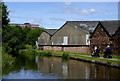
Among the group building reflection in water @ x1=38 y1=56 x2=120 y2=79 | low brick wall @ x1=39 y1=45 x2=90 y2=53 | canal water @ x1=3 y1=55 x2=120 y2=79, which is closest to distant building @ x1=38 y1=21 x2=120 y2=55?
low brick wall @ x1=39 y1=45 x2=90 y2=53

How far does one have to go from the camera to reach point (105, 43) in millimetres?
39375

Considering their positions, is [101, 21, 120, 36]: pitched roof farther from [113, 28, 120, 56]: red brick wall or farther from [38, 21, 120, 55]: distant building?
[113, 28, 120, 56]: red brick wall

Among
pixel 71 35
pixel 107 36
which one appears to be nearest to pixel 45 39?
pixel 71 35

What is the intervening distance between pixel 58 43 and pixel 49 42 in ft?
17.8

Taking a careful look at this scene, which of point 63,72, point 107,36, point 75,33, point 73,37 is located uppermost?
point 75,33

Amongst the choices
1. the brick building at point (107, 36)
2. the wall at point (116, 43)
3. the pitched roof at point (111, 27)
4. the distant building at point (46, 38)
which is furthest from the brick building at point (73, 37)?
the wall at point (116, 43)

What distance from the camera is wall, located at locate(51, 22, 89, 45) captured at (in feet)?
165

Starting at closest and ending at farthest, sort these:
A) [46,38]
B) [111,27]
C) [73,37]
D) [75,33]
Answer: [111,27]
[75,33]
[73,37]
[46,38]

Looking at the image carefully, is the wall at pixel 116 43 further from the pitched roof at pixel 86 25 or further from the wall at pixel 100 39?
the pitched roof at pixel 86 25

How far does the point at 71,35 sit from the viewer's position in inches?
2101

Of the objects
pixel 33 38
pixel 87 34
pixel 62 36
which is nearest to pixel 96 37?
pixel 87 34

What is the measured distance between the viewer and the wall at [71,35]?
1980 inches

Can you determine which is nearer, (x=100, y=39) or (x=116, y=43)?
(x=116, y=43)

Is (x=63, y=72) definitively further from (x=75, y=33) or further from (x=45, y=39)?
(x=45, y=39)
